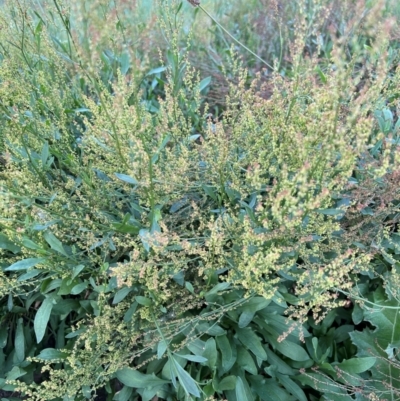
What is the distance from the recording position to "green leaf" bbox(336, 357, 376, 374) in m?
1.59

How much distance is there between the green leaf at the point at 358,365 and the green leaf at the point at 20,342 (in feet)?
4.49

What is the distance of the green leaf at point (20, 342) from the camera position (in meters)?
1.82

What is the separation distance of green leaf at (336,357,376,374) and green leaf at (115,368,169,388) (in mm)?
715

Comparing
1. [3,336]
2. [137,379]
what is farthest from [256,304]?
[3,336]

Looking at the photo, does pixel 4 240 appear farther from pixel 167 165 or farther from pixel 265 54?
pixel 265 54

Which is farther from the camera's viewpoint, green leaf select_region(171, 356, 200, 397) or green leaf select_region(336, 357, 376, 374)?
green leaf select_region(336, 357, 376, 374)

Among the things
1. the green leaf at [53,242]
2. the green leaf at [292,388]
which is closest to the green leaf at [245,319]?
the green leaf at [292,388]

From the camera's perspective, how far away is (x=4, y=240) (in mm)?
1692

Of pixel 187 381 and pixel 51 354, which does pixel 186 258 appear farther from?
pixel 51 354

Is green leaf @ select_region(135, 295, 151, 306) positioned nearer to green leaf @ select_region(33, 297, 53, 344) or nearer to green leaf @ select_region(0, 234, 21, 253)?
green leaf @ select_region(33, 297, 53, 344)

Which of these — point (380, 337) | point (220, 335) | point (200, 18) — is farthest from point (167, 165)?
point (200, 18)

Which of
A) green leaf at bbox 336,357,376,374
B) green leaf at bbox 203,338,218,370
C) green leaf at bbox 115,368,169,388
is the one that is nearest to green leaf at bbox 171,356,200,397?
green leaf at bbox 203,338,218,370

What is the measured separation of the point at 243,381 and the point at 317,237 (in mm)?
671

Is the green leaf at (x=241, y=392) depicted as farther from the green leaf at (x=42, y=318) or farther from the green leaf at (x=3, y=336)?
the green leaf at (x=3, y=336)
